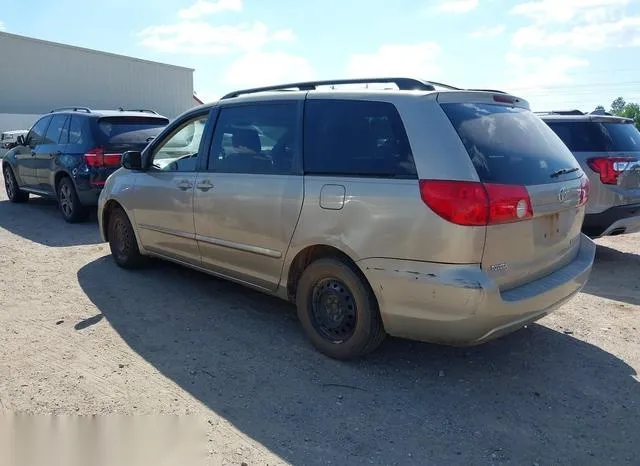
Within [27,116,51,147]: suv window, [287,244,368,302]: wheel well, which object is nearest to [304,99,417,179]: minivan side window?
[287,244,368,302]: wheel well

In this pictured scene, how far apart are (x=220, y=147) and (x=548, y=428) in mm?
3202

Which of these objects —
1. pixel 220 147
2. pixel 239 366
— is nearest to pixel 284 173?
pixel 220 147

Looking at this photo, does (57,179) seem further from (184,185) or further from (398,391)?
(398,391)

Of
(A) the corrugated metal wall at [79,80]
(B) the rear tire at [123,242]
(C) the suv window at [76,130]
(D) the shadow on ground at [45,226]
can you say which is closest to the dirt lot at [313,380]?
(B) the rear tire at [123,242]

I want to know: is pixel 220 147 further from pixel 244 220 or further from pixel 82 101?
pixel 82 101

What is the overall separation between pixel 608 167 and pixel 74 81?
32.5 meters

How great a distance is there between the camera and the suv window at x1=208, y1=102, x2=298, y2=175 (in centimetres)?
400

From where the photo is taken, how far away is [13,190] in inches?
421

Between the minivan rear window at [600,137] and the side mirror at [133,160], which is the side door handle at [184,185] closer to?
the side mirror at [133,160]

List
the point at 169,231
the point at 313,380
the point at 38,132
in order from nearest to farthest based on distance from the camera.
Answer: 1. the point at 313,380
2. the point at 169,231
3. the point at 38,132

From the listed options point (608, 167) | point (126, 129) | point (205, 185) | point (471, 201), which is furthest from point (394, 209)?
point (126, 129)

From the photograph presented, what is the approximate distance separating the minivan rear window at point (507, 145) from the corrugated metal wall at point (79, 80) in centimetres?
3069

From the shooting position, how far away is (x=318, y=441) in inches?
113

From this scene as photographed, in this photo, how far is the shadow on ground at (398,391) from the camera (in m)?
2.84
